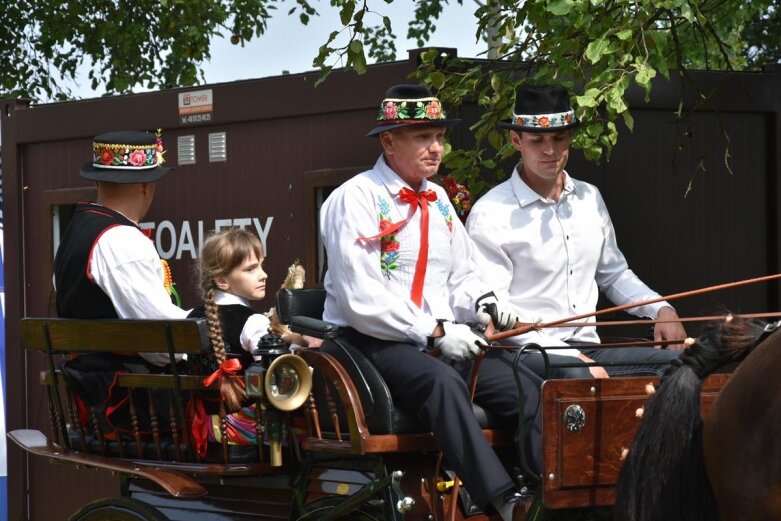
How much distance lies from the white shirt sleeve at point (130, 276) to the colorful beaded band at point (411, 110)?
112 cm

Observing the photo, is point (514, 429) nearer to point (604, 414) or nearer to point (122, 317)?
point (604, 414)

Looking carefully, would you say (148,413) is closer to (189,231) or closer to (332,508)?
(332,508)

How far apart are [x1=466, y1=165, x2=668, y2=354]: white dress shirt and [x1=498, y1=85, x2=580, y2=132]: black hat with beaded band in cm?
24

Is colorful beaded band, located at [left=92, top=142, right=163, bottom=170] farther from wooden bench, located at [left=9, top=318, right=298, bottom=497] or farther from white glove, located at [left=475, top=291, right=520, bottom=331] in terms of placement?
white glove, located at [left=475, top=291, right=520, bottom=331]

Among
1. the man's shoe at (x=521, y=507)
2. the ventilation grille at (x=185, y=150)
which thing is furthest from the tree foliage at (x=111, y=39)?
the man's shoe at (x=521, y=507)

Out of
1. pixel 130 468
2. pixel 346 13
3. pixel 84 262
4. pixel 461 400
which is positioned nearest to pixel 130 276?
pixel 84 262

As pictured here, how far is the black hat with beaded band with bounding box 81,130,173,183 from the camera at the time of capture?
5.95 m

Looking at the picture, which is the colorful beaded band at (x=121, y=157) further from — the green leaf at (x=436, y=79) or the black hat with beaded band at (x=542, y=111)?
the black hat with beaded band at (x=542, y=111)

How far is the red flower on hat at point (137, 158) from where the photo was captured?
19.7 feet

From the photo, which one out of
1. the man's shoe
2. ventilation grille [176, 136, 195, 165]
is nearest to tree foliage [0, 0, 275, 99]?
ventilation grille [176, 136, 195, 165]

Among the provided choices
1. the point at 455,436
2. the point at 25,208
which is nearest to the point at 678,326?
the point at 455,436

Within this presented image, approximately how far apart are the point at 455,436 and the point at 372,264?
714mm

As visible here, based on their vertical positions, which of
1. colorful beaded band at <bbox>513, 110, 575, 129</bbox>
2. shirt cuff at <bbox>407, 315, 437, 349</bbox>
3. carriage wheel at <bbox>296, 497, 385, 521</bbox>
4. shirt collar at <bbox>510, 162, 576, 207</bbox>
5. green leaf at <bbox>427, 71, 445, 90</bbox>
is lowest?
carriage wheel at <bbox>296, 497, 385, 521</bbox>

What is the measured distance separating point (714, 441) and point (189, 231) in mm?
4735
